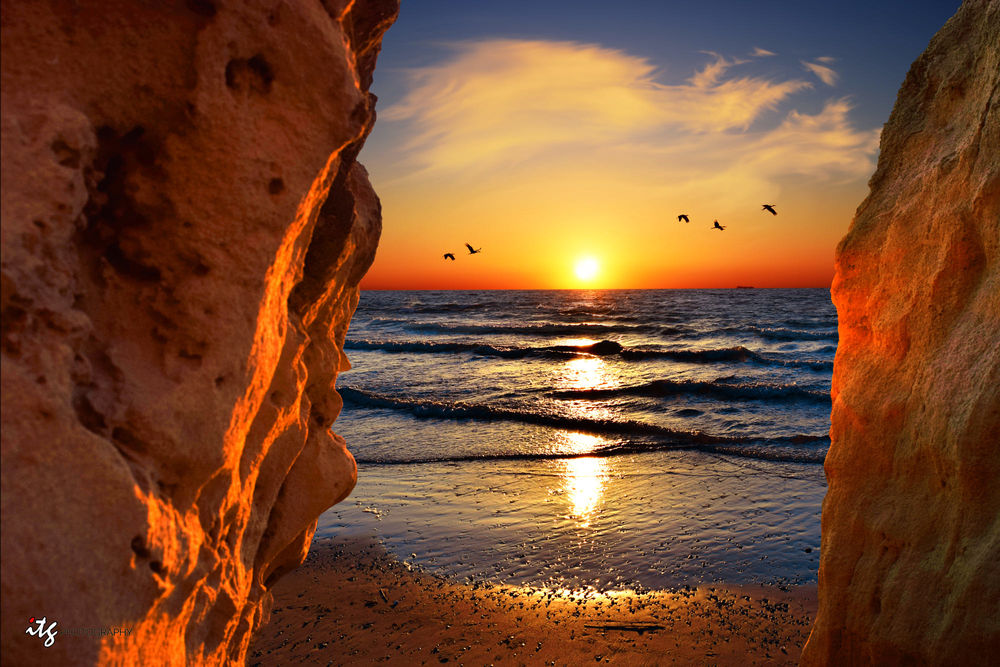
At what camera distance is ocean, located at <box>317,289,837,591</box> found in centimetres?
606

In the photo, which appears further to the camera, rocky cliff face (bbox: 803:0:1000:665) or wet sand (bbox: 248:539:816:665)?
wet sand (bbox: 248:539:816:665)

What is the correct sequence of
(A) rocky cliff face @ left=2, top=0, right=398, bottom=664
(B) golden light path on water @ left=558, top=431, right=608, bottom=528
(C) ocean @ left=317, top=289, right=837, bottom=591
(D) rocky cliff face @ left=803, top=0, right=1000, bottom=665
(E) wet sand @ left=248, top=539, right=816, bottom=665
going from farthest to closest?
(B) golden light path on water @ left=558, top=431, right=608, bottom=528
(C) ocean @ left=317, top=289, right=837, bottom=591
(E) wet sand @ left=248, top=539, right=816, bottom=665
(D) rocky cliff face @ left=803, top=0, right=1000, bottom=665
(A) rocky cliff face @ left=2, top=0, right=398, bottom=664

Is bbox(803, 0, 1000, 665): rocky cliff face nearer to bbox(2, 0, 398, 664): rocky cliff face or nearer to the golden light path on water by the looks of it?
bbox(2, 0, 398, 664): rocky cliff face

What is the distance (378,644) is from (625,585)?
2.21 meters

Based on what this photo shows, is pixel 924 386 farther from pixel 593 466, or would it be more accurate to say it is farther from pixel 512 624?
pixel 593 466

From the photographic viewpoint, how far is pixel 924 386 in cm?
286

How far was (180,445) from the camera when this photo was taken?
198 cm

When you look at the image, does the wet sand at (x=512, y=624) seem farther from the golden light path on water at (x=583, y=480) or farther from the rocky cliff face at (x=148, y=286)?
the rocky cliff face at (x=148, y=286)

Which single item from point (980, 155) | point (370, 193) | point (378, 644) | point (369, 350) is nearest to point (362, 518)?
point (378, 644)

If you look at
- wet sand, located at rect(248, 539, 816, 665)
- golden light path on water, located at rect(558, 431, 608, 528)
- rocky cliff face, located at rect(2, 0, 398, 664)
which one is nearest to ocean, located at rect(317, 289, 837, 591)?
golden light path on water, located at rect(558, 431, 608, 528)

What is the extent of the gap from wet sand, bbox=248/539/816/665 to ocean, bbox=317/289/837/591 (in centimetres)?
33

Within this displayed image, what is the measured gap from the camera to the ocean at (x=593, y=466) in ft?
19.9

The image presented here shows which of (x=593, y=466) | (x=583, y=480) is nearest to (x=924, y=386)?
(x=583, y=480)

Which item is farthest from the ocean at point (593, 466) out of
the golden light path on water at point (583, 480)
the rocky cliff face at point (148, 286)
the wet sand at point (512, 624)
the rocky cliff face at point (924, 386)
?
the rocky cliff face at point (148, 286)
